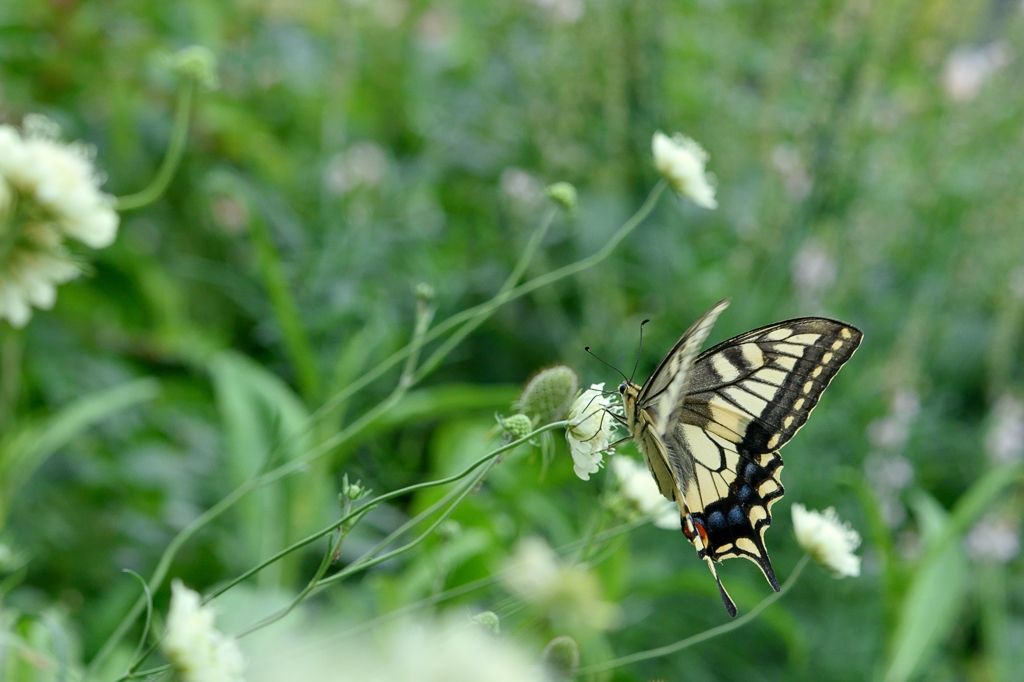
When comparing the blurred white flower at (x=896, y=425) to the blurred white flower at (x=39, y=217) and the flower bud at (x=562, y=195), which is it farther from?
the blurred white flower at (x=39, y=217)

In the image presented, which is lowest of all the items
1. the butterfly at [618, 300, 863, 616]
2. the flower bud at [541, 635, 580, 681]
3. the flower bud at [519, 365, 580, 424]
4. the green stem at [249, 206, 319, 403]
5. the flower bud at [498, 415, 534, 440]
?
the flower bud at [541, 635, 580, 681]

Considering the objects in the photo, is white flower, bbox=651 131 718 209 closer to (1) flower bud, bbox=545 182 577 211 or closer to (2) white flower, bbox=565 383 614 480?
(1) flower bud, bbox=545 182 577 211

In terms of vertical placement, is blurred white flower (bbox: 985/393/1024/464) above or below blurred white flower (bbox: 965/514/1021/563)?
above

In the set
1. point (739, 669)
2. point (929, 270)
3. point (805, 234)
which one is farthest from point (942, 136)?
point (739, 669)

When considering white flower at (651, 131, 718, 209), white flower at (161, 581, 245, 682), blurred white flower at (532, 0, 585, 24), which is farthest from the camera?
blurred white flower at (532, 0, 585, 24)

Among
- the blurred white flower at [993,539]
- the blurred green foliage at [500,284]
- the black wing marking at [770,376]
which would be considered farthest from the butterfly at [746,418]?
the blurred white flower at [993,539]

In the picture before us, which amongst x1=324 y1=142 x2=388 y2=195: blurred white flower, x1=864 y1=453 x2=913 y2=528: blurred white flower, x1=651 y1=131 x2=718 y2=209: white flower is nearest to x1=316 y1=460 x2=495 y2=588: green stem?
x1=651 y1=131 x2=718 y2=209: white flower

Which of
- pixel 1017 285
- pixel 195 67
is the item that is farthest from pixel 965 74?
pixel 195 67

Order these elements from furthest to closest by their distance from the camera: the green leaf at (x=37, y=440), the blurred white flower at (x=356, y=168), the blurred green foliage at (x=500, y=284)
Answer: the blurred white flower at (x=356, y=168)
the blurred green foliage at (x=500, y=284)
the green leaf at (x=37, y=440)
